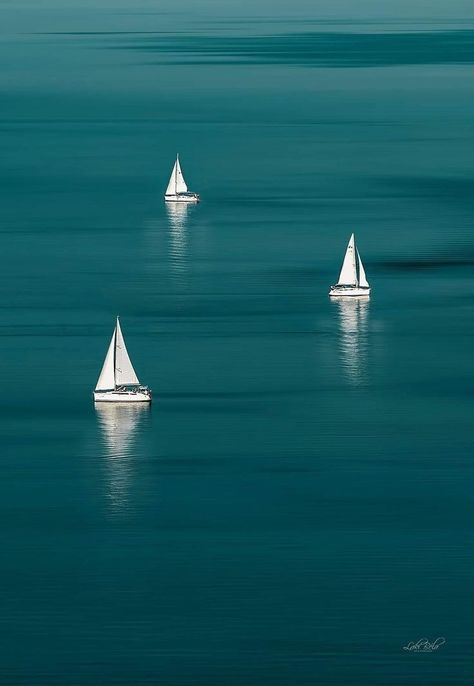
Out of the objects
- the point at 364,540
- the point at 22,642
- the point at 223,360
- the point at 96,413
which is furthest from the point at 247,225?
the point at 22,642

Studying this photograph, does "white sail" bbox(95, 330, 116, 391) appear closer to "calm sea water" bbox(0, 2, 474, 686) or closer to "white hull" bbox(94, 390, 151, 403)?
"white hull" bbox(94, 390, 151, 403)

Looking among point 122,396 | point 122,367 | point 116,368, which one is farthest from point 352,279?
point 122,396

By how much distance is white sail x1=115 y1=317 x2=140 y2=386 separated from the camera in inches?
3637

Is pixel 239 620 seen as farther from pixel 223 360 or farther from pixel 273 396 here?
pixel 223 360

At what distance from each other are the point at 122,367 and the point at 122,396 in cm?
141

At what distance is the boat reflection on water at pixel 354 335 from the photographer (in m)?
99.4

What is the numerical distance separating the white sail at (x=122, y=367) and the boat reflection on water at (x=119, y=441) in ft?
3.53

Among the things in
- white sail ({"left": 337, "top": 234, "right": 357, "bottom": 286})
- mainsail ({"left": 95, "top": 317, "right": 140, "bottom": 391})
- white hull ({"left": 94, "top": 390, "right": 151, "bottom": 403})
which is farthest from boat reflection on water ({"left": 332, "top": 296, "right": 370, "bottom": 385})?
mainsail ({"left": 95, "top": 317, "right": 140, "bottom": 391})

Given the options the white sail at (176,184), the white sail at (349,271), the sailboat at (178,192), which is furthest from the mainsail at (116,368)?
the sailboat at (178,192)

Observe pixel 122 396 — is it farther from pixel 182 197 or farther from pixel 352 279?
pixel 182 197

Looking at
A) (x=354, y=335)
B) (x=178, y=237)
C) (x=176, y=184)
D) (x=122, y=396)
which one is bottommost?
(x=122, y=396)

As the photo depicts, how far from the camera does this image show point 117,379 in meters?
92.6

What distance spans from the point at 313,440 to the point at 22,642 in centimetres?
2445

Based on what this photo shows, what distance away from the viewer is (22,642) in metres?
65.1
